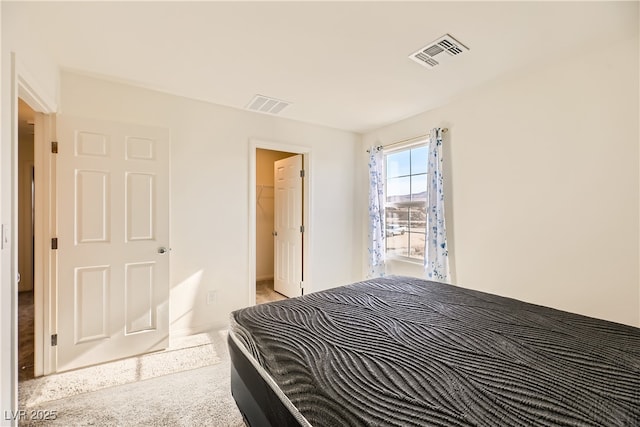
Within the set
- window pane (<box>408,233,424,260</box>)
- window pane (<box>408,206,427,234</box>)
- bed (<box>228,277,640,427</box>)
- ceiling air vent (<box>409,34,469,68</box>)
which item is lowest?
bed (<box>228,277,640,427</box>)

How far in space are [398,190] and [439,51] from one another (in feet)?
5.99

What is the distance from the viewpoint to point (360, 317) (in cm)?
148

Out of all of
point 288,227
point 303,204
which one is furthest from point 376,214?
point 288,227

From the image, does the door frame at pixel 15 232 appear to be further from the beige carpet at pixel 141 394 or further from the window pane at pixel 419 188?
the window pane at pixel 419 188

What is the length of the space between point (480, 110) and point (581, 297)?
68.4 inches

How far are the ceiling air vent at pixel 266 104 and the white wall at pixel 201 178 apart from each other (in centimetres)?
15

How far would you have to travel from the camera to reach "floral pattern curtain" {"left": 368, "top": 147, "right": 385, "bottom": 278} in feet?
12.1

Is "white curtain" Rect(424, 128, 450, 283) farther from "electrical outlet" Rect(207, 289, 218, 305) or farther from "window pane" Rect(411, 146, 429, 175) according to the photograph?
"electrical outlet" Rect(207, 289, 218, 305)

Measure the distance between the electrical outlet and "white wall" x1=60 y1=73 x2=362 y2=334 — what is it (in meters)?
0.03

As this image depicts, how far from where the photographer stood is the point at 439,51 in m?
2.01

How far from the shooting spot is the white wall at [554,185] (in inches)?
74.2

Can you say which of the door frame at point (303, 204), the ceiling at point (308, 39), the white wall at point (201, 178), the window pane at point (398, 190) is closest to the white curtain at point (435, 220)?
the window pane at point (398, 190)

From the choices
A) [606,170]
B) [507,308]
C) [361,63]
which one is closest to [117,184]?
[361,63]

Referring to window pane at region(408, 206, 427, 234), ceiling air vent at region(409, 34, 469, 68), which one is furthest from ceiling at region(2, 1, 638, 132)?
window pane at region(408, 206, 427, 234)
